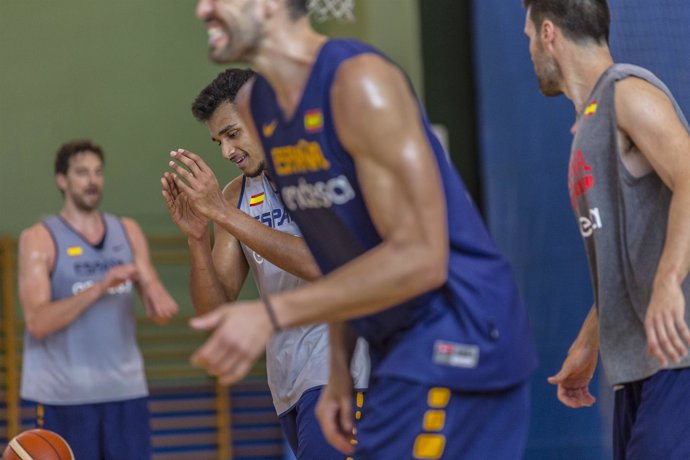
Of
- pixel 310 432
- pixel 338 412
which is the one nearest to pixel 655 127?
pixel 338 412

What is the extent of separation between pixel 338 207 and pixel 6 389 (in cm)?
649

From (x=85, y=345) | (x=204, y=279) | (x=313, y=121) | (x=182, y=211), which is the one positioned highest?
(x=313, y=121)

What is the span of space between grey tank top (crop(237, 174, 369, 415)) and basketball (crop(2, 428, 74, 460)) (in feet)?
4.82

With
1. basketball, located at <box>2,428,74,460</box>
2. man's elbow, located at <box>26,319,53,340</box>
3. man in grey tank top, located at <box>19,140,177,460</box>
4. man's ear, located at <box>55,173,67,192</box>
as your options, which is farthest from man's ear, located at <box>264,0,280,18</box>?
man's ear, located at <box>55,173,67,192</box>

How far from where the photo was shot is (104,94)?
877 cm

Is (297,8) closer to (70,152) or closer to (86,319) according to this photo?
(86,319)

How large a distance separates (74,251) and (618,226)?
11.8 ft

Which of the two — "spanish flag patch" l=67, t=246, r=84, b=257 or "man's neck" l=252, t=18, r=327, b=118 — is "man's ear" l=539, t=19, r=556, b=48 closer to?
"man's neck" l=252, t=18, r=327, b=118

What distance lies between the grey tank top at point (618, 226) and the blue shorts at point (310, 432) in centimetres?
83

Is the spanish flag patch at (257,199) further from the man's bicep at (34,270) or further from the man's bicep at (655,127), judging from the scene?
the man's bicep at (34,270)

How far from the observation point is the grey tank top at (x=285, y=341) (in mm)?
3770

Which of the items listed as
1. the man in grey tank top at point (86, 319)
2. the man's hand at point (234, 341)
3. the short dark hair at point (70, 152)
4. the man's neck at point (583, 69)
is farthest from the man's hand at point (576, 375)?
the short dark hair at point (70, 152)

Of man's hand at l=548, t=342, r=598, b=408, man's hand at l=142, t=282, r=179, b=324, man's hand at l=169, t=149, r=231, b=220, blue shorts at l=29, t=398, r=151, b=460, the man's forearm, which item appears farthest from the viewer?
blue shorts at l=29, t=398, r=151, b=460

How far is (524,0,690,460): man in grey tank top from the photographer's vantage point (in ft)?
9.95
